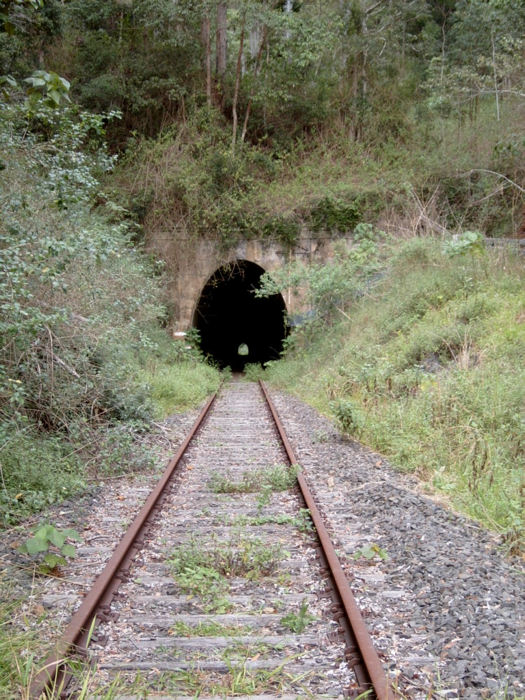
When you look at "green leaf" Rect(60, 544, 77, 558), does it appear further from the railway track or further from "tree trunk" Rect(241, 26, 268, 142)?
"tree trunk" Rect(241, 26, 268, 142)

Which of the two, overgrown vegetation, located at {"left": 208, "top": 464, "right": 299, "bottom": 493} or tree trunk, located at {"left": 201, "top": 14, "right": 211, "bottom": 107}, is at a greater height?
tree trunk, located at {"left": 201, "top": 14, "right": 211, "bottom": 107}

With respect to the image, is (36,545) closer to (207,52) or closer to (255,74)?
(255,74)

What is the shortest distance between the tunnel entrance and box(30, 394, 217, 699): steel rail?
62.3ft

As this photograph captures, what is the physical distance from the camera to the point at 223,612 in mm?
3275

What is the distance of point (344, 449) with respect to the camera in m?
7.47

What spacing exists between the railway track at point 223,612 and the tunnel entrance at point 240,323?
1868cm

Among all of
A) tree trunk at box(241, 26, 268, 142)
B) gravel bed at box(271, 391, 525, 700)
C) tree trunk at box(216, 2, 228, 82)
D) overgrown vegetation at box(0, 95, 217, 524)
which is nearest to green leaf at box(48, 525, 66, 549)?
overgrown vegetation at box(0, 95, 217, 524)

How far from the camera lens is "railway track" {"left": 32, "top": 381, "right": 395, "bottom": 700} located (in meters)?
2.61

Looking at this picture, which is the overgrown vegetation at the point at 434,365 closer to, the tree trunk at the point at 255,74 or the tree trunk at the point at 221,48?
the tree trunk at the point at 255,74

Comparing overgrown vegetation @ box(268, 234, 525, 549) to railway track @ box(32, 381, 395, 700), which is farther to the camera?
overgrown vegetation @ box(268, 234, 525, 549)

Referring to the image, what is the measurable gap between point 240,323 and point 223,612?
28542 millimetres

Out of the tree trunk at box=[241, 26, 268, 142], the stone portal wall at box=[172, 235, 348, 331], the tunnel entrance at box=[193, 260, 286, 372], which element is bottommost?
the tunnel entrance at box=[193, 260, 286, 372]


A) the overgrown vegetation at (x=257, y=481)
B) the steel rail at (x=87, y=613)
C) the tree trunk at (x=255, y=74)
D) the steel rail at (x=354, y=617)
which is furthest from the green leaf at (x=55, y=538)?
the tree trunk at (x=255, y=74)

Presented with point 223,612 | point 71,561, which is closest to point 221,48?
point 71,561
